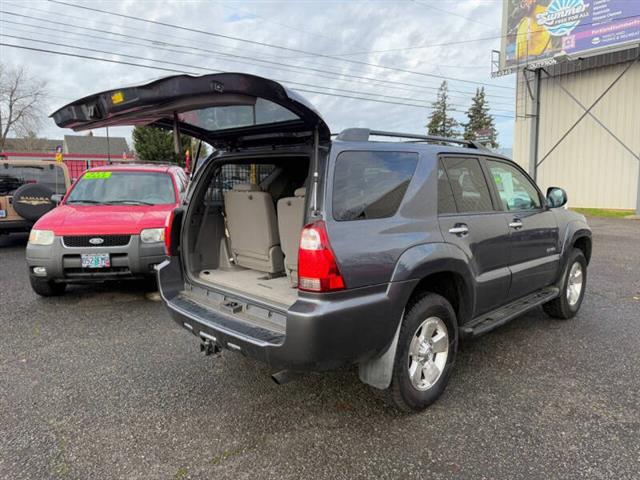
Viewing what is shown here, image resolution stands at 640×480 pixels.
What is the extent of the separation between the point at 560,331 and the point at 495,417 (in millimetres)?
2031

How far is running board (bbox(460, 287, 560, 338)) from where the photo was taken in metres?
3.42

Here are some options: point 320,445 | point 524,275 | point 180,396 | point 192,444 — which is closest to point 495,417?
point 320,445

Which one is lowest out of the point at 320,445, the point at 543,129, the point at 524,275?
the point at 320,445

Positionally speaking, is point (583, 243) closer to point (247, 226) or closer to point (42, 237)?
point (247, 226)

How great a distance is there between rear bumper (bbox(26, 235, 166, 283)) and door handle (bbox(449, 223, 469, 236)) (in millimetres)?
3542

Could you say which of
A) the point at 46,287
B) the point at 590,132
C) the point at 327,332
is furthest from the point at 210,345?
the point at 590,132

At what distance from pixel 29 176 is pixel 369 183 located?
9638 millimetres

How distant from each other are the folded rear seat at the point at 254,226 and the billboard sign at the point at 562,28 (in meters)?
18.6

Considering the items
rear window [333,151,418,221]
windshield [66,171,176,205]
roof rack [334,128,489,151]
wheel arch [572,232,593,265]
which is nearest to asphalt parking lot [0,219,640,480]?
wheel arch [572,232,593,265]

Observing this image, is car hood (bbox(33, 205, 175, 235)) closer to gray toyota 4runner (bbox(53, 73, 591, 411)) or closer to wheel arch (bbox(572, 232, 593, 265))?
gray toyota 4runner (bbox(53, 73, 591, 411))

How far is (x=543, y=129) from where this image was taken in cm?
2145

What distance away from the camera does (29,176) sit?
387 inches

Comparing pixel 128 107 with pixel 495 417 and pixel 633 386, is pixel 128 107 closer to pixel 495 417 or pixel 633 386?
pixel 495 417

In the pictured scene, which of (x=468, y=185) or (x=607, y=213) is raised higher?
(x=468, y=185)
